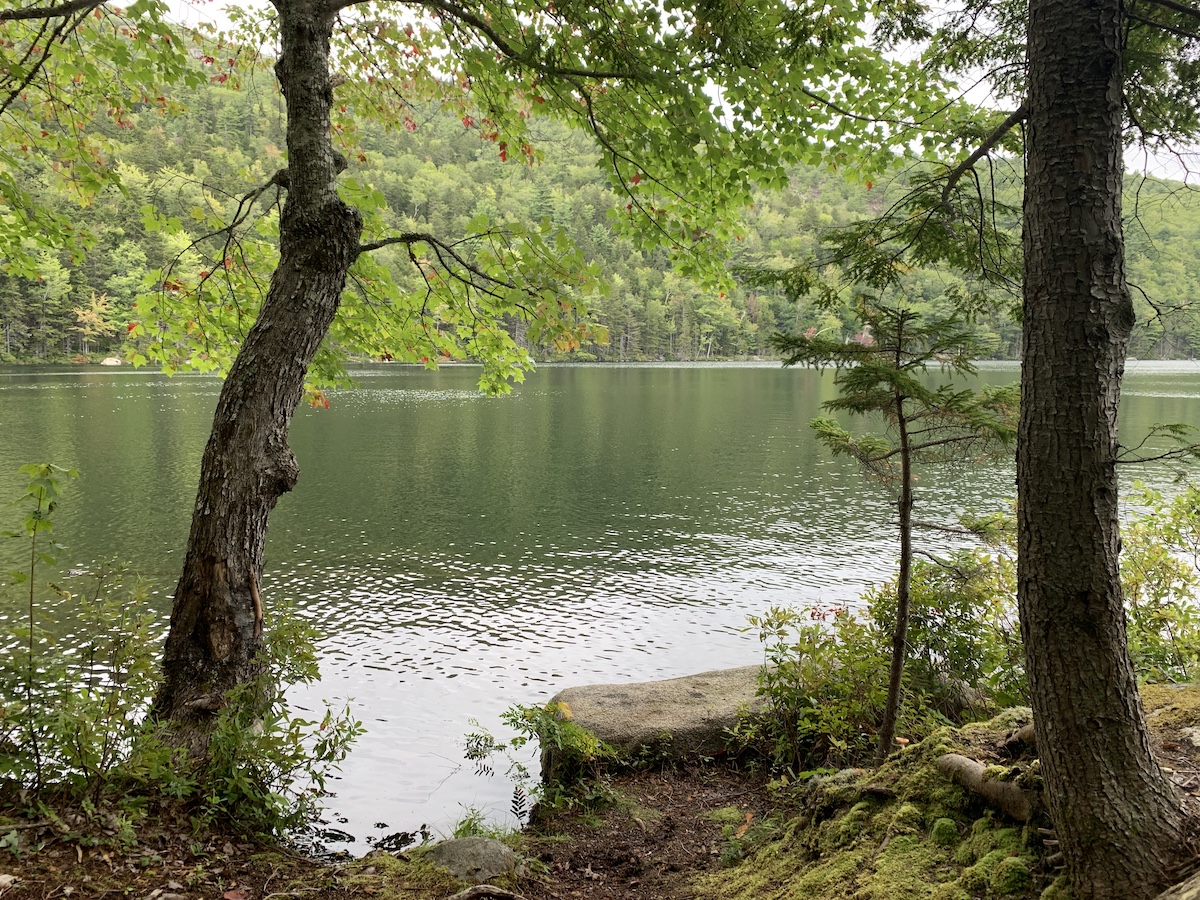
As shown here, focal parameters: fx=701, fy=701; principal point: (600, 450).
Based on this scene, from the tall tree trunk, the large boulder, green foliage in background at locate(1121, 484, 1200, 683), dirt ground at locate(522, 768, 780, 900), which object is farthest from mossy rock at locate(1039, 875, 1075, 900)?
green foliage in background at locate(1121, 484, 1200, 683)

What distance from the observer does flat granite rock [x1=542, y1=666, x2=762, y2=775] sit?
7125 mm

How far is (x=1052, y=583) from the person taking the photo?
7.56ft

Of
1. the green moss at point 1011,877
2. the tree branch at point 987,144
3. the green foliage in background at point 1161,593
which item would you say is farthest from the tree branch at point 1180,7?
the green foliage in background at point 1161,593

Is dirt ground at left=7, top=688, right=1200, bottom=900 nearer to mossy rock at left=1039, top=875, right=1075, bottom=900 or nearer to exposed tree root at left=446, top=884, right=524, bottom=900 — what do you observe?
exposed tree root at left=446, top=884, right=524, bottom=900

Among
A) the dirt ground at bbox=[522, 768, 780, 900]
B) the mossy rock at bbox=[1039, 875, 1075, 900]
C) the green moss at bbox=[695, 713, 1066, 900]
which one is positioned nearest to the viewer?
the mossy rock at bbox=[1039, 875, 1075, 900]

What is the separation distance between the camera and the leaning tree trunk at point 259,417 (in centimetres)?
413

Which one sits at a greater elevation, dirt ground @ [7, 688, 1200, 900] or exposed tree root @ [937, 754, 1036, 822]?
exposed tree root @ [937, 754, 1036, 822]

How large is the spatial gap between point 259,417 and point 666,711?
210 inches

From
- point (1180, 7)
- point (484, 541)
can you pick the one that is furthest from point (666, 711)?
point (484, 541)

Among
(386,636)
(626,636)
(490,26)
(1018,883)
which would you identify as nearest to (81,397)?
(386,636)

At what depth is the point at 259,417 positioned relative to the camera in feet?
13.7

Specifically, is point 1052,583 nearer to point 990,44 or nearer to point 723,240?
point 990,44

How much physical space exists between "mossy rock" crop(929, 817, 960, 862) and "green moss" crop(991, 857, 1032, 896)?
0.32 m

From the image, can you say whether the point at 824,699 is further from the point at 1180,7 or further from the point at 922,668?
the point at 1180,7
